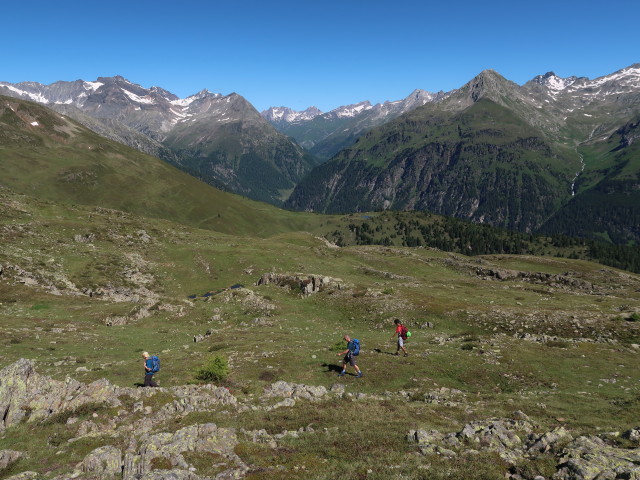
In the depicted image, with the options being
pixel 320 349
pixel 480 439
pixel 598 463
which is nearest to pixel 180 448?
pixel 480 439

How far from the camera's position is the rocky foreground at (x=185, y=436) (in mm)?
13789

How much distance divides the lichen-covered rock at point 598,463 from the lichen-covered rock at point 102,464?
16.3 m

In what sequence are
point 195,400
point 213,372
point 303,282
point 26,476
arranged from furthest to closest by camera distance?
point 303,282 → point 213,372 → point 195,400 → point 26,476

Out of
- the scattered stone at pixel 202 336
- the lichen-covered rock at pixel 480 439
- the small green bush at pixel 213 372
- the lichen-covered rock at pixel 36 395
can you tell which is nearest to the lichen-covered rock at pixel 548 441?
the lichen-covered rock at pixel 480 439

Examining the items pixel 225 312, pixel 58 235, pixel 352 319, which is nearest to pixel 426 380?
pixel 352 319

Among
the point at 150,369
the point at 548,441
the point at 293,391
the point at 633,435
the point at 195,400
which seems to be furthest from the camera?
the point at 150,369

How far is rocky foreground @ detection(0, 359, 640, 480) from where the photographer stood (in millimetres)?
13789

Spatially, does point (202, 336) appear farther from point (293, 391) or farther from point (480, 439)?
point (480, 439)

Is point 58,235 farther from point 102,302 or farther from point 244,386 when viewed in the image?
point 244,386

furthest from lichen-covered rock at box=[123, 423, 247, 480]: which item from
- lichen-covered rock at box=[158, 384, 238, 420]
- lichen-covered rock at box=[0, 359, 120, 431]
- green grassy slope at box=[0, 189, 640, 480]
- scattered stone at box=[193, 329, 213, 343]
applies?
scattered stone at box=[193, 329, 213, 343]

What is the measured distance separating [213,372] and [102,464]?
12.7 metres

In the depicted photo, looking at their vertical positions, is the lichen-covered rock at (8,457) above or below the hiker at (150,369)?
above

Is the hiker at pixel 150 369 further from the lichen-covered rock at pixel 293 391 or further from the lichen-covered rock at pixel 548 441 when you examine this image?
the lichen-covered rock at pixel 548 441

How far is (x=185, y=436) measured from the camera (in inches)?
643
